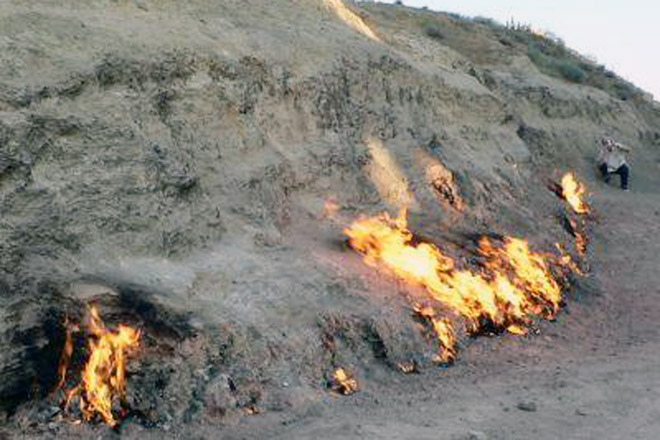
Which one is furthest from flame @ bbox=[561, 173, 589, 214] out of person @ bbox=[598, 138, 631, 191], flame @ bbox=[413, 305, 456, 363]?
flame @ bbox=[413, 305, 456, 363]

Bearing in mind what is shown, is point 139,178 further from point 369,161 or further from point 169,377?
point 369,161

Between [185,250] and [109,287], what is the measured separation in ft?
4.45

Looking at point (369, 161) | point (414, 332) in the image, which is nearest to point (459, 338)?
point (414, 332)

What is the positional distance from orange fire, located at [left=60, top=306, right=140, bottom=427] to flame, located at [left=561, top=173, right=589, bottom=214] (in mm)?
11994

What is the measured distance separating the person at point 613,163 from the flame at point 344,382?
13.5 meters

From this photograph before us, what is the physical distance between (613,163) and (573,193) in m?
2.67

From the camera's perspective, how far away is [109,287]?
8.26 meters

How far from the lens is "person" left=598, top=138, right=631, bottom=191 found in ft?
68.3

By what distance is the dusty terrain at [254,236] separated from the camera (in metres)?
8.05

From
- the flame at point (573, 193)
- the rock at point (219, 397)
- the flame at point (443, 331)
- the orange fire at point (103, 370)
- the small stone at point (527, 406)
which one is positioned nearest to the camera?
the orange fire at point (103, 370)

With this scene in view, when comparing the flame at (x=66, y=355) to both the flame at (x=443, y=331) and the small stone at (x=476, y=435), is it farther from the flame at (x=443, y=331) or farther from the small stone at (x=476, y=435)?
the flame at (x=443, y=331)

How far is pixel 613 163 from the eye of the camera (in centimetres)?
2081

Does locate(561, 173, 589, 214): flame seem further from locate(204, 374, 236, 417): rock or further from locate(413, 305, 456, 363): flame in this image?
locate(204, 374, 236, 417): rock

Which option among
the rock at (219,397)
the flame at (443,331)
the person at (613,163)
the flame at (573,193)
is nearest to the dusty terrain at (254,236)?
the rock at (219,397)
